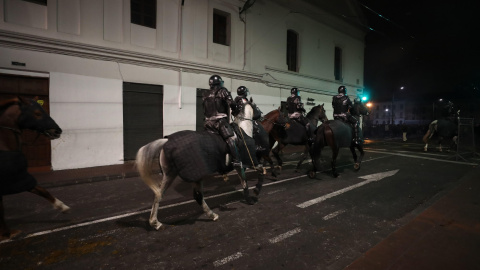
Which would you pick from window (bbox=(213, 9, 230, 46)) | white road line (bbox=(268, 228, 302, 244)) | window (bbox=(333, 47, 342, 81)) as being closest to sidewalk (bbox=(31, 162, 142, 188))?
white road line (bbox=(268, 228, 302, 244))

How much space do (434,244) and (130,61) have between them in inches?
429

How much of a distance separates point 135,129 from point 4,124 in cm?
672

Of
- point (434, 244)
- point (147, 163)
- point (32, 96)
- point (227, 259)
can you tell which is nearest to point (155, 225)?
point (147, 163)

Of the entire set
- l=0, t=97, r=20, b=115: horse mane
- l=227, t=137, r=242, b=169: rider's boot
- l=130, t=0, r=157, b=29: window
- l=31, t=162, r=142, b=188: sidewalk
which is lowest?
l=31, t=162, r=142, b=188: sidewalk

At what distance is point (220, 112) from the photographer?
189 inches

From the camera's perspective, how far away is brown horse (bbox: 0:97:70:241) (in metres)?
3.42

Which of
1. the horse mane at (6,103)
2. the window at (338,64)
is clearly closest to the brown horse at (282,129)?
the horse mane at (6,103)

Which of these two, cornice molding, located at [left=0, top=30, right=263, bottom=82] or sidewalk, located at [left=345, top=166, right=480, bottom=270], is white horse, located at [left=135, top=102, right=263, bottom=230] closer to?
sidewalk, located at [left=345, top=166, right=480, bottom=270]

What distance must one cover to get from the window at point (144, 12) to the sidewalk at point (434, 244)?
11467 millimetres

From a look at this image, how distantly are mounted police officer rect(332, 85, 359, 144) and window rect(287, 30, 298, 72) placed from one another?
9363 millimetres

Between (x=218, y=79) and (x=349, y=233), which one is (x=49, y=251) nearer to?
(x=218, y=79)

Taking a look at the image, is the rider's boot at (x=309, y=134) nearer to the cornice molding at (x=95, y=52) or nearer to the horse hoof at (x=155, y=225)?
the horse hoof at (x=155, y=225)

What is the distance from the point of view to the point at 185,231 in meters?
3.90

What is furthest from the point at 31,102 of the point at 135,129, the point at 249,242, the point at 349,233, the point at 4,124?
the point at 135,129
